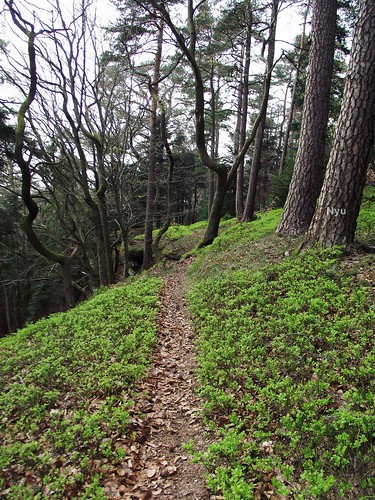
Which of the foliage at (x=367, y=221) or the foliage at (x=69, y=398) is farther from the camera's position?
the foliage at (x=367, y=221)

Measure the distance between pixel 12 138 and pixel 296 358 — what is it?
1115 centimetres

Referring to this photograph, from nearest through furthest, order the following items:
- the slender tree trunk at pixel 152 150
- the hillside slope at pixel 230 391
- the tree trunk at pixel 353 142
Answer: the hillside slope at pixel 230 391, the tree trunk at pixel 353 142, the slender tree trunk at pixel 152 150

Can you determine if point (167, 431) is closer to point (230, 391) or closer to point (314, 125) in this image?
point (230, 391)

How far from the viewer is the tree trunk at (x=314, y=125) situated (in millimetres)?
6916

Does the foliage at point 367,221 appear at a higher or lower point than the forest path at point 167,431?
higher

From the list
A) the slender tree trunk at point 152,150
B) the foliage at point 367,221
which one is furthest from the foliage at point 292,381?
the slender tree trunk at point 152,150

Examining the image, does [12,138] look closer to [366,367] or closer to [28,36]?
[28,36]

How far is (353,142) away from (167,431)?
17.3ft

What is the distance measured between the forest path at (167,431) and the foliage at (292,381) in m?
0.22

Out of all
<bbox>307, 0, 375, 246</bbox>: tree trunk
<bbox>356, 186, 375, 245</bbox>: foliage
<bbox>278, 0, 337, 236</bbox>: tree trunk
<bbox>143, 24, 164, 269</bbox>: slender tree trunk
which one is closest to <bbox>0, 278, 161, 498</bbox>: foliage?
<bbox>307, 0, 375, 246</bbox>: tree trunk

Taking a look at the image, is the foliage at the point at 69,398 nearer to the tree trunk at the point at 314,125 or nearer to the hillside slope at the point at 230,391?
the hillside slope at the point at 230,391

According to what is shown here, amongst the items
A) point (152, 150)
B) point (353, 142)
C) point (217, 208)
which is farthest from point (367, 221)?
point (152, 150)

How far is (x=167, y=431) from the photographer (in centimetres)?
343

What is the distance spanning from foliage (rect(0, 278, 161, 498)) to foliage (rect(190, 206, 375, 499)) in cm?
99
